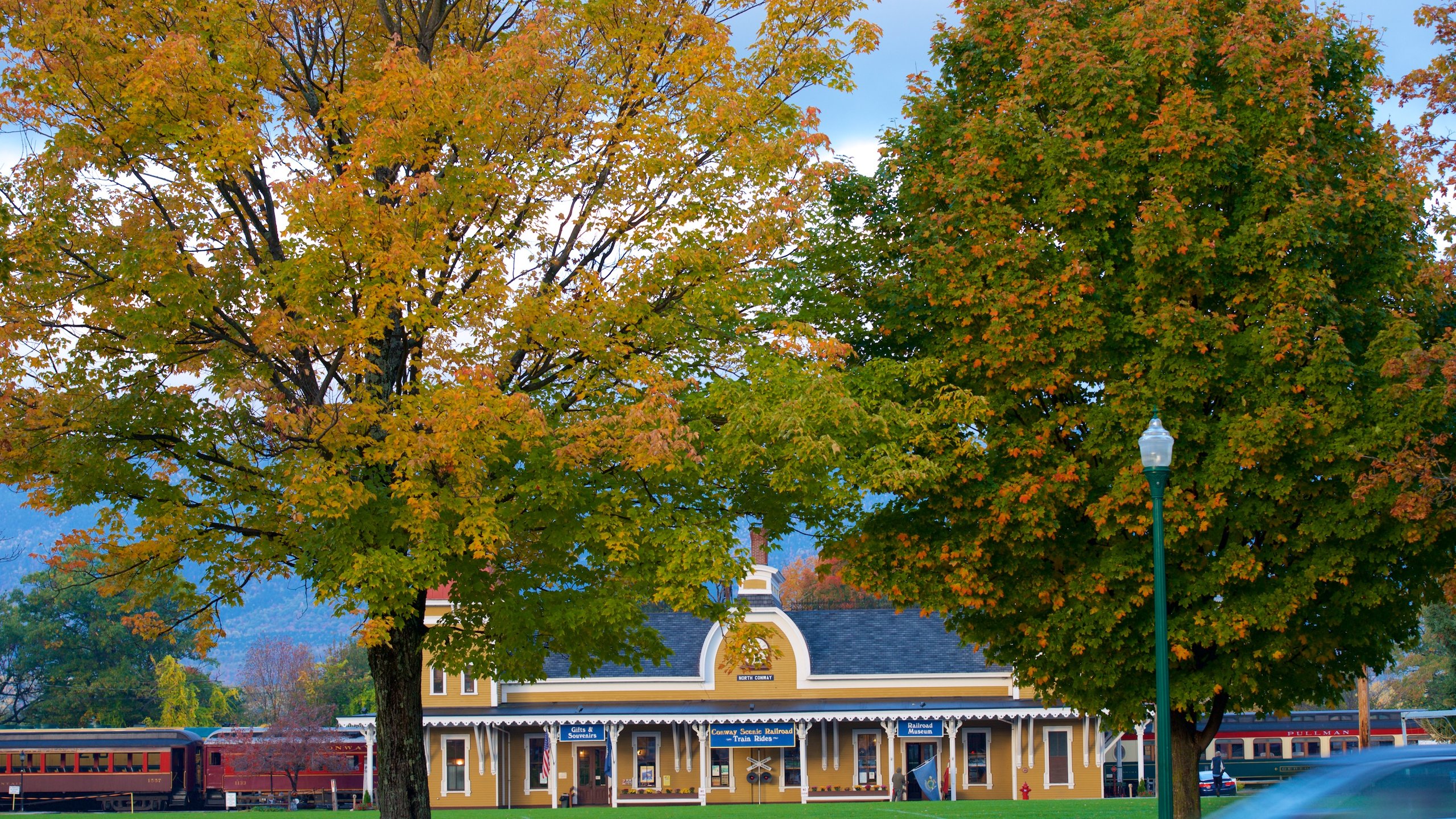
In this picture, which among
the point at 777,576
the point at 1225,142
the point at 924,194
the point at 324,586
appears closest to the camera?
the point at 324,586

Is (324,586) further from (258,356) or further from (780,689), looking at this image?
(780,689)

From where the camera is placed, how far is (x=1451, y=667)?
3991 cm

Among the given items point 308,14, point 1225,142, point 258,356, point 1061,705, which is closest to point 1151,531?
point 1225,142

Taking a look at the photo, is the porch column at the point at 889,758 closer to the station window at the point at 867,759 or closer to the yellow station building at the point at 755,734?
the yellow station building at the point at 755,734

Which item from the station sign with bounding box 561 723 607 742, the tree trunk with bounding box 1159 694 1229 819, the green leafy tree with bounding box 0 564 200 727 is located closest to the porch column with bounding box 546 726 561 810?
the station sign with bounding box 561 723 607 742

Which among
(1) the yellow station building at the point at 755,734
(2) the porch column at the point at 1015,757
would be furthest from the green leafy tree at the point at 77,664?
(2) the porch column at the point at 1015,757

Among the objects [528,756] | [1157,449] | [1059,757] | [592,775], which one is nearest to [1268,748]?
[1059,757]

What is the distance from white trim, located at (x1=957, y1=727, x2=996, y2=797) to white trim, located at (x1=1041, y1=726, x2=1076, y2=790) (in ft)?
5.64

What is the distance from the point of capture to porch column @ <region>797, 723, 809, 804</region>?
127 feet

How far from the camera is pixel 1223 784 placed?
1738 inches

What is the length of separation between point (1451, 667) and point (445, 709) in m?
33.6

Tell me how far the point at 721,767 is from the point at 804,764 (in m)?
3.18

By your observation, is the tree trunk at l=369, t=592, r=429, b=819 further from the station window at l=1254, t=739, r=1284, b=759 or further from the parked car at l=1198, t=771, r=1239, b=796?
the station window at l=1254, t=739, r=1284, b=759

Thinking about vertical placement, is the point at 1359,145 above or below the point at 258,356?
above
